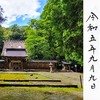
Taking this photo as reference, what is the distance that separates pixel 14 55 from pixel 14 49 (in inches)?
135

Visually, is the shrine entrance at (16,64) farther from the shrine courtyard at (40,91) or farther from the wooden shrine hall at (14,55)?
the shrine courtyard at (40,91)

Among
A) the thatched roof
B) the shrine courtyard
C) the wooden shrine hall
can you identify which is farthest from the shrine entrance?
the shrine courtyard

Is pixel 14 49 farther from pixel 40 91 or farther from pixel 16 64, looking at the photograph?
pixel 40 91

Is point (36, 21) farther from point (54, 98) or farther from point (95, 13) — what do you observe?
point (95, 13)

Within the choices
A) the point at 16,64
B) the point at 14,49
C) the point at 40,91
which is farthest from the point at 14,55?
the point at 40,91

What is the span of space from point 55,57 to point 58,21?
2370 cm

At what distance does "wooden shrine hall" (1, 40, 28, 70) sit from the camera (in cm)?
4850

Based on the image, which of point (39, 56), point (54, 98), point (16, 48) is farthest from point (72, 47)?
point (16, 48)

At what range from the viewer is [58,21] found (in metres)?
22.7

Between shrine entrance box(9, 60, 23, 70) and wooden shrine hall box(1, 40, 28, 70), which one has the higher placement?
wooden shrine hall box(1, 40, 28, 70)

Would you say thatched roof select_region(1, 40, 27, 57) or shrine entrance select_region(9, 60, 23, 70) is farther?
thatched roof select_region(1, 40, 27, 57)

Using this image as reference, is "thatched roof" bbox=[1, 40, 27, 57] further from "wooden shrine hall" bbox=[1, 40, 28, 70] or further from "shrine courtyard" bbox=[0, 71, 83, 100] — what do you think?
"shrine courtyard" bbox=[0, 71, 83, 100]

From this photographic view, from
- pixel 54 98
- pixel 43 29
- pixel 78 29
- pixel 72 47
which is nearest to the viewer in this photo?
pixel 54 98

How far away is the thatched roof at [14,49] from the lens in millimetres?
50600
